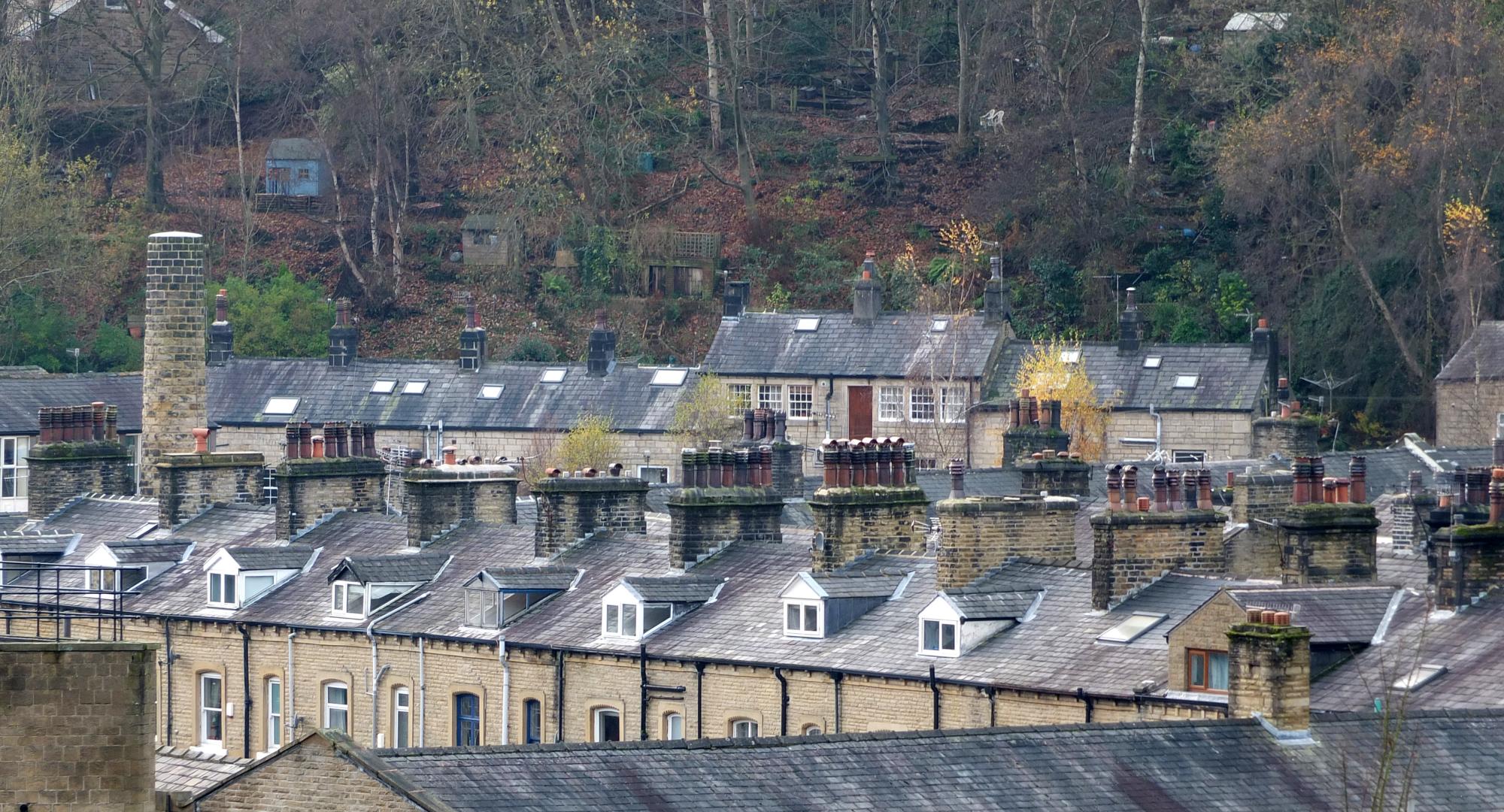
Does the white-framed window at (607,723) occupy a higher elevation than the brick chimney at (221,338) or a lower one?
lower

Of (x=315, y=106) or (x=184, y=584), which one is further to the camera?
(x=315, y=106)

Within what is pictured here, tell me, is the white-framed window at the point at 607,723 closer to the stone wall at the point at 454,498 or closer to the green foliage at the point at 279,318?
the stone wall at the point at 454,498

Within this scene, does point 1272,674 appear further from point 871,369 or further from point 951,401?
point 871,369

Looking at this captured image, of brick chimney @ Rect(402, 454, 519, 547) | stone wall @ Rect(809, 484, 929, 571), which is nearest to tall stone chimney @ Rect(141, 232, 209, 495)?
brick chimney @ Rect(402, 454, 519, 547)

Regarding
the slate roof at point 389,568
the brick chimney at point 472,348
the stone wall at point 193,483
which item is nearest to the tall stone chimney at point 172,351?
the stone wall at point 193,483

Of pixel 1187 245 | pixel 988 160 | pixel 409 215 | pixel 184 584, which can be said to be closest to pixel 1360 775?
pixel 184 584

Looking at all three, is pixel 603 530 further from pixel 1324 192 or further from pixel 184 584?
pixel 1324 192
